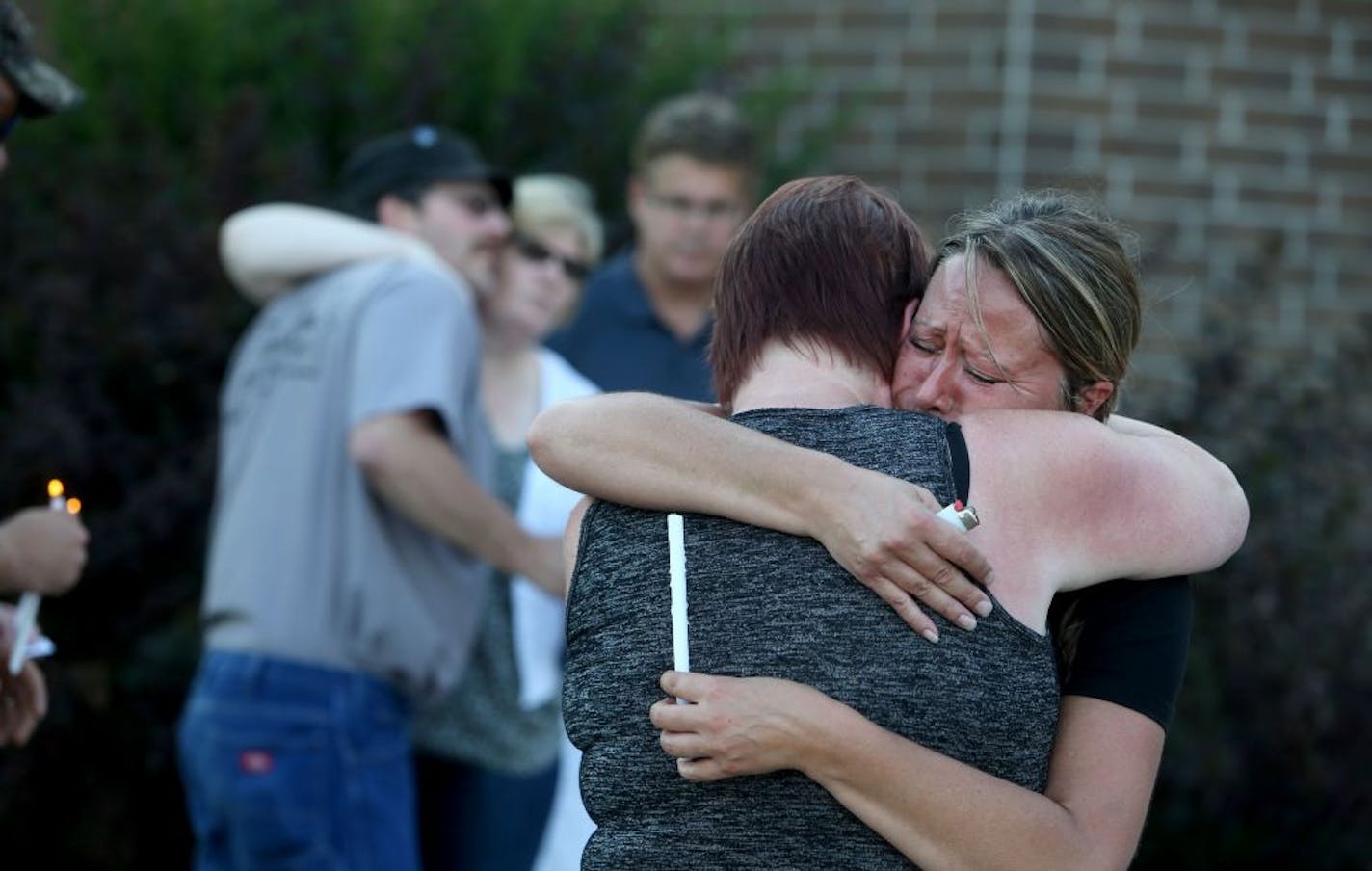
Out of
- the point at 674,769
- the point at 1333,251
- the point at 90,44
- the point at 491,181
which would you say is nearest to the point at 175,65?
the point at 90,44

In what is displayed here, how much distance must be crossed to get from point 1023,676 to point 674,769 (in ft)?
1.39

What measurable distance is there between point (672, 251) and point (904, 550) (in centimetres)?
327

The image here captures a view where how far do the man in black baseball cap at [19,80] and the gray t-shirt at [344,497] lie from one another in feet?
3.75

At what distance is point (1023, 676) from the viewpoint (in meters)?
2.25

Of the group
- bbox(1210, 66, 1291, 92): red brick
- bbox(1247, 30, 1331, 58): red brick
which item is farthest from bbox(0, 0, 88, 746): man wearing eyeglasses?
bbox(1247, 30, 1331, 58): red brick

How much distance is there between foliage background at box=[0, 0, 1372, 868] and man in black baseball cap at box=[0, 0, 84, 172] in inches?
70.7

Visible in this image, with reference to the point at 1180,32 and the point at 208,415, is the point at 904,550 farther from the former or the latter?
the point at 1180,32

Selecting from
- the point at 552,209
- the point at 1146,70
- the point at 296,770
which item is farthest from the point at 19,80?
the point at 1146,70

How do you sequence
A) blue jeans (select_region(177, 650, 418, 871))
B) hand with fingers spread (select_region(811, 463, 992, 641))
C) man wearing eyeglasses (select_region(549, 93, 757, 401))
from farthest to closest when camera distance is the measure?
man wearing eyeglasses (select_region(549, 93, 757, 401)) → blue jeans (select_region(177, 650, 418, 871)) → hand with fingers spread (select_region(811, 463, 992, 641))

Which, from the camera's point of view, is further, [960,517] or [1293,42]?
[1293,42]

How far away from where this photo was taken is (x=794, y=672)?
224 centimetres

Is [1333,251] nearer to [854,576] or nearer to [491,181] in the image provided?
[491,181]

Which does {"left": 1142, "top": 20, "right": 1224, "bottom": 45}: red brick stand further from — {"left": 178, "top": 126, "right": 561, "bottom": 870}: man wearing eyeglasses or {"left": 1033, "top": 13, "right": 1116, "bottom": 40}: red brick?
{"left": 178, "top": 126, "right": 561, "bottom": 870}: man wearing eyeglasses

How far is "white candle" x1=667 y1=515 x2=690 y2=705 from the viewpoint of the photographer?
2.27 metres
